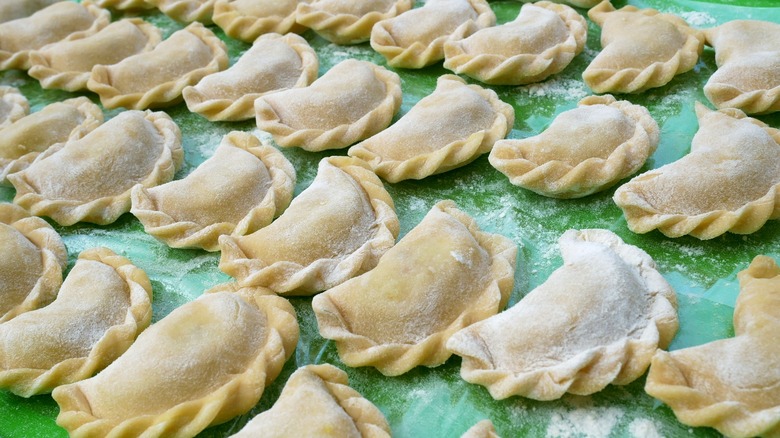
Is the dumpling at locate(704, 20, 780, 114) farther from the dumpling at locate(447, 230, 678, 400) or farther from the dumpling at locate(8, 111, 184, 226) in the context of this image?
the dumpling at locate(8, 111, 184, 226)

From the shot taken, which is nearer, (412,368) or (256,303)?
(412,368)

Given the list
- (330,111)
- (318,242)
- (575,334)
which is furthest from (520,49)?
(575,334)

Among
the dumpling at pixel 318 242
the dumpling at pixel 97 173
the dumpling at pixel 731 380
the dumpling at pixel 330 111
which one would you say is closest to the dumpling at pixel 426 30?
the dumpling at pixel 330 111

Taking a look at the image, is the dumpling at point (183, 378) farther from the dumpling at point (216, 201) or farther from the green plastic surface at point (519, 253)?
the dumpling at point (216, 201)

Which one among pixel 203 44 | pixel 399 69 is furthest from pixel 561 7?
pixel 203 44

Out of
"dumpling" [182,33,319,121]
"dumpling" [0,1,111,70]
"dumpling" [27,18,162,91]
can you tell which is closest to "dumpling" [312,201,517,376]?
"dumpling" [182,33,319,121]

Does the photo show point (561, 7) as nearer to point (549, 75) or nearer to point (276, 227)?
point (549, 75)

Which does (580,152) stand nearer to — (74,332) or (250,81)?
(250,81)
